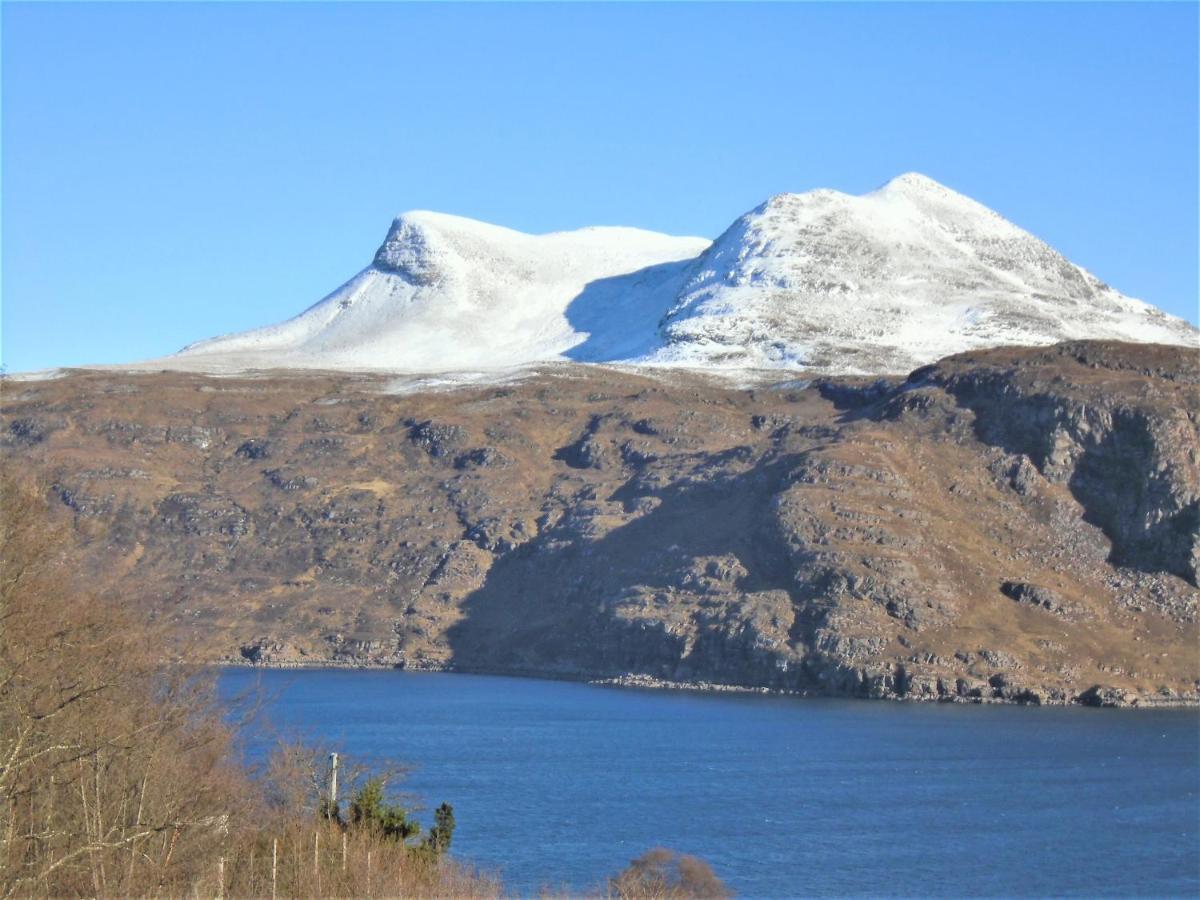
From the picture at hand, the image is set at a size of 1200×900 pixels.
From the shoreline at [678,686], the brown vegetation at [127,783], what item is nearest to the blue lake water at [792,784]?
the shoreline at [678,686]

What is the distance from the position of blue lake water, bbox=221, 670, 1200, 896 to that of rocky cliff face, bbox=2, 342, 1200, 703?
8479mm

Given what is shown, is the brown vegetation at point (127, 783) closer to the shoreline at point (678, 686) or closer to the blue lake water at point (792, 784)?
the blue lake water at point (792, 784)

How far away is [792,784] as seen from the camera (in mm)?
83562

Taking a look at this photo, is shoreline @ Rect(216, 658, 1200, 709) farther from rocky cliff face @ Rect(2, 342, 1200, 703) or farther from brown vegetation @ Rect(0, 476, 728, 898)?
brown vegetation @ Rect(0, 476, 728, 898)

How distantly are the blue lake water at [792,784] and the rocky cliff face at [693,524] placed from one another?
8479 mm

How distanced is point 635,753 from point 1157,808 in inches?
1049

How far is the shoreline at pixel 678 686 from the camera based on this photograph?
122 metres

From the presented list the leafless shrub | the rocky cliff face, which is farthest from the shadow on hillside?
the leafless shrub

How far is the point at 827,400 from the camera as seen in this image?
191 m

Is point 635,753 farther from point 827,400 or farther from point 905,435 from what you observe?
point 827,400

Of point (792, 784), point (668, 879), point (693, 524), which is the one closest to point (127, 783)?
point (668, 879)

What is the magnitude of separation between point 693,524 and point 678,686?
19526mm

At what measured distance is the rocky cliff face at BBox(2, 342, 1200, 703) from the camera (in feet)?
422

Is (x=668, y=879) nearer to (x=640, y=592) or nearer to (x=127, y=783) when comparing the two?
(x=127, y=783)
